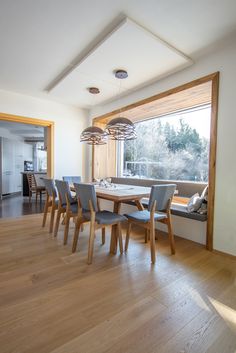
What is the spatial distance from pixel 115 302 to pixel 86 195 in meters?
1.09

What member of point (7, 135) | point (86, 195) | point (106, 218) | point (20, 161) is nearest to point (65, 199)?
point (86, 195)

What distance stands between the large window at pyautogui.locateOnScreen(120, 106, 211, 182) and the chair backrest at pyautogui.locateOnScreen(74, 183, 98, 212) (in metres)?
2.22

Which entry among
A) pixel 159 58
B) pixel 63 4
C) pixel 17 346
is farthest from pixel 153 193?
pixel 63 4

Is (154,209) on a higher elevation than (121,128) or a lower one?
lower

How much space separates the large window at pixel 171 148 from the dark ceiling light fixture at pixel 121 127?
1.39m

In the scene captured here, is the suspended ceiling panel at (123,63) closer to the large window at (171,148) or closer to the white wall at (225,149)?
the white wall at (225,149)

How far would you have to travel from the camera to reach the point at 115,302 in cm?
155

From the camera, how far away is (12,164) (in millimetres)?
7430

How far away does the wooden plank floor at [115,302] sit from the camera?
1.20 metres

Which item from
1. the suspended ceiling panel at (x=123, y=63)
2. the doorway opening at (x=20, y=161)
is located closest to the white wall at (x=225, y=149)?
the suspended ceiling panel at (x=123, y=63)

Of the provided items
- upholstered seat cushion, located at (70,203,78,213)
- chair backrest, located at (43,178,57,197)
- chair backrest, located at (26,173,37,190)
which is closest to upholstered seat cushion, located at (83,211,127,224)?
upholstered seat cushion, located at (70,203,78,213)

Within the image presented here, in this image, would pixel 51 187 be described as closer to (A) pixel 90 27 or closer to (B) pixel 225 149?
(A) pixel 90 27

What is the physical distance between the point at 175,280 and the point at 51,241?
175 cm

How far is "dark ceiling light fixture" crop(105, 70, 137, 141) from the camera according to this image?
2.60 metres
